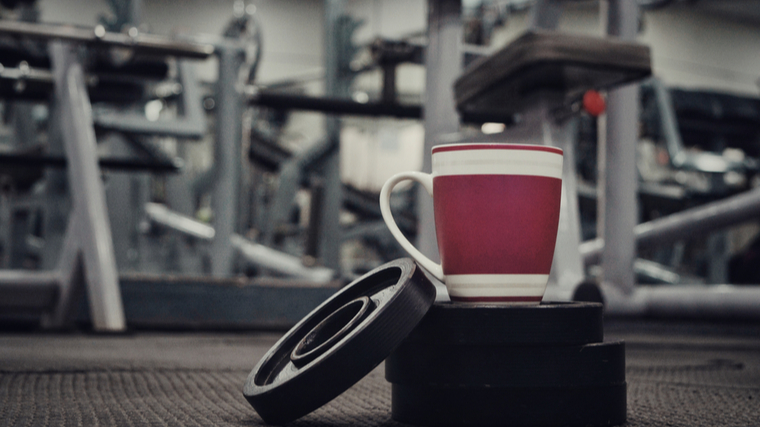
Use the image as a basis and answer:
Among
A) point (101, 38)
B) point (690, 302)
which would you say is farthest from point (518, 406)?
point (101, 38)

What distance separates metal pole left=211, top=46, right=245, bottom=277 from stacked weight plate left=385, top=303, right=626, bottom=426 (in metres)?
1.98

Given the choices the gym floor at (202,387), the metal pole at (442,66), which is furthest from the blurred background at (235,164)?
the gym floor at (202,387)

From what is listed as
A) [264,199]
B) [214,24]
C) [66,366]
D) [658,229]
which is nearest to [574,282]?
[658,229]

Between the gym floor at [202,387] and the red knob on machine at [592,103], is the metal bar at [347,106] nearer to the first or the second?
the red knob on machine at [592,103]

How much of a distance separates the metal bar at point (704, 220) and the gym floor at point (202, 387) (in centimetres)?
47

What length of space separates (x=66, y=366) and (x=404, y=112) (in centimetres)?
133

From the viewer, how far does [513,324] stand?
0.43m

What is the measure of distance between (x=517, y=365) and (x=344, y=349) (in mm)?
105

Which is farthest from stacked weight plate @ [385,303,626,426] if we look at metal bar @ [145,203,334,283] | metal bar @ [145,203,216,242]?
metal bar @ [145,203,216,242]

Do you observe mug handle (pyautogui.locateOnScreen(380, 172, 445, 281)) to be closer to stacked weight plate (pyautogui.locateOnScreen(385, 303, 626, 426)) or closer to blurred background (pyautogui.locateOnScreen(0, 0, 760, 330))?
stacked weight plate (pyautogui.locateOnScreen(385, 303, 626, 426))

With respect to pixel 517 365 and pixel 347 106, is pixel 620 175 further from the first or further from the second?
pixel 517 365

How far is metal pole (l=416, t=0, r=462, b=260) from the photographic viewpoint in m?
1.31

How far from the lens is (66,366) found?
2.66 feet

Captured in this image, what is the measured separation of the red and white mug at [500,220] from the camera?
473 millimetres
